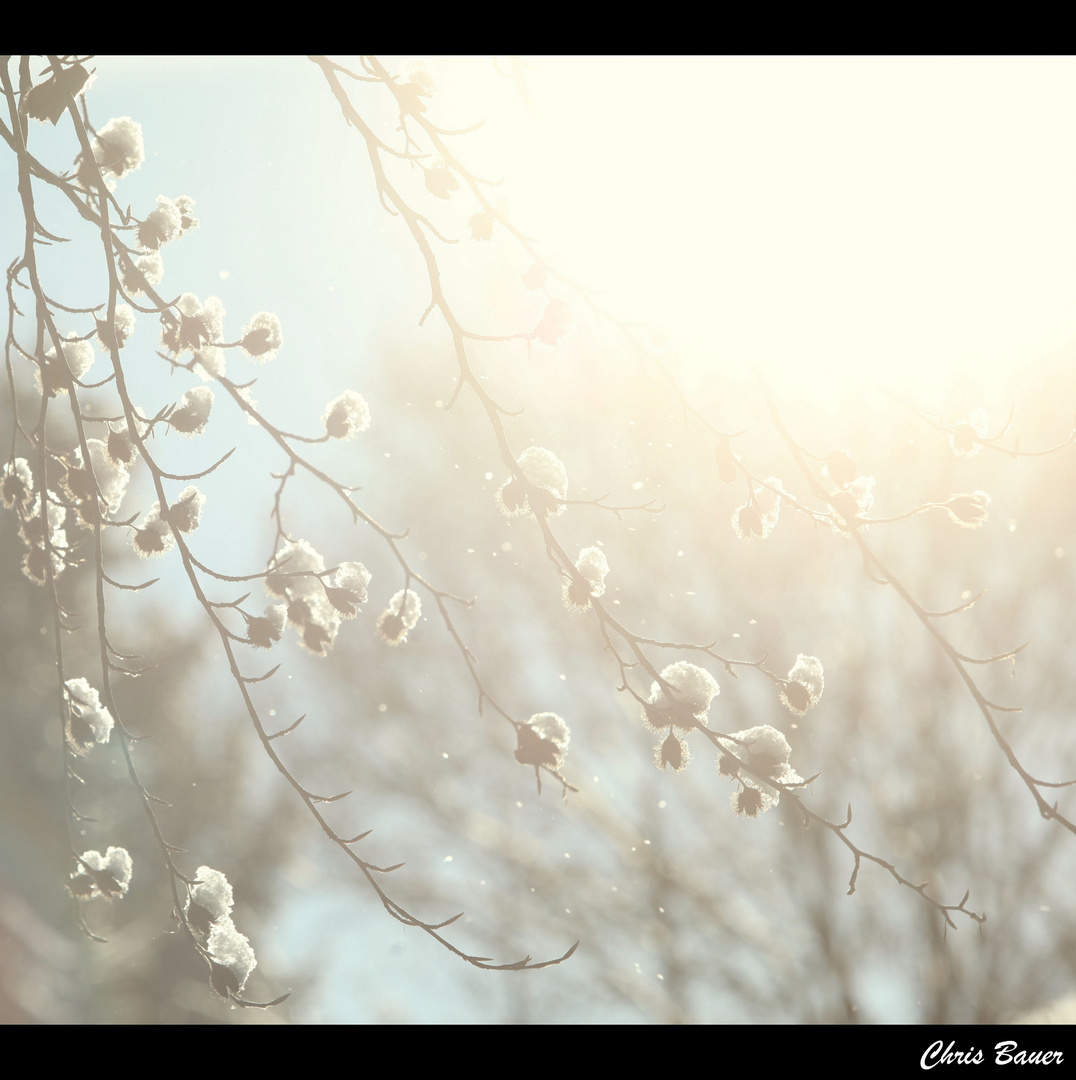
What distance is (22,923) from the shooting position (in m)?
10.3

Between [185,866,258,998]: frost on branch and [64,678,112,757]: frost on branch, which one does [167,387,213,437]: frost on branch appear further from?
[185,866,258,998]: frost on branch

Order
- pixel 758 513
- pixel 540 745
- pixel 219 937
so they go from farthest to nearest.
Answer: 1. pixel 758 513
2. pixel 219 937
3. pixel 540 745

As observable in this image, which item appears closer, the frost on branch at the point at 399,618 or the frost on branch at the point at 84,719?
the frost on branch at the point at 399,618

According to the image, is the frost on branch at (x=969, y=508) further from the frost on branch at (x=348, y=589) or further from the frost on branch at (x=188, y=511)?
the frost on branch at (x=188, y=511)

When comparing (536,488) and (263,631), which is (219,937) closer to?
(263,631)

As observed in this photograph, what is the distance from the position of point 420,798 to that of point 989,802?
5.55 m

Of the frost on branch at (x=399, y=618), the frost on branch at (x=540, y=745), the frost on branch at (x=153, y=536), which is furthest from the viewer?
the frost on branch at (x=153, y=536)

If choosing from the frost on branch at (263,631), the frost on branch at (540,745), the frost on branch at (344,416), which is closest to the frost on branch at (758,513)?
the frost on branch at (540,745)

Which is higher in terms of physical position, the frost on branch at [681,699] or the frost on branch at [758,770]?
the frost on branch at [681,699]

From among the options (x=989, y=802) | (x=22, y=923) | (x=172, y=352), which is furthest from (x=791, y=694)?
(x=22, y=923)

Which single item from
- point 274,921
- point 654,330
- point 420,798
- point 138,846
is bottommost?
point 274,921

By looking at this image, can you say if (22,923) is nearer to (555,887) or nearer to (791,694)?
(555,887)

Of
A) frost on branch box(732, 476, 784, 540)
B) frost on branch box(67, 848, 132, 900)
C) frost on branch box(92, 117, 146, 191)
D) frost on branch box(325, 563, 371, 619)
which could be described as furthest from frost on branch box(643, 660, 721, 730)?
frost on branch box(92, 117, 146, 191)

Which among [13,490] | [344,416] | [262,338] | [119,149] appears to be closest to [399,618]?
[344,416]
